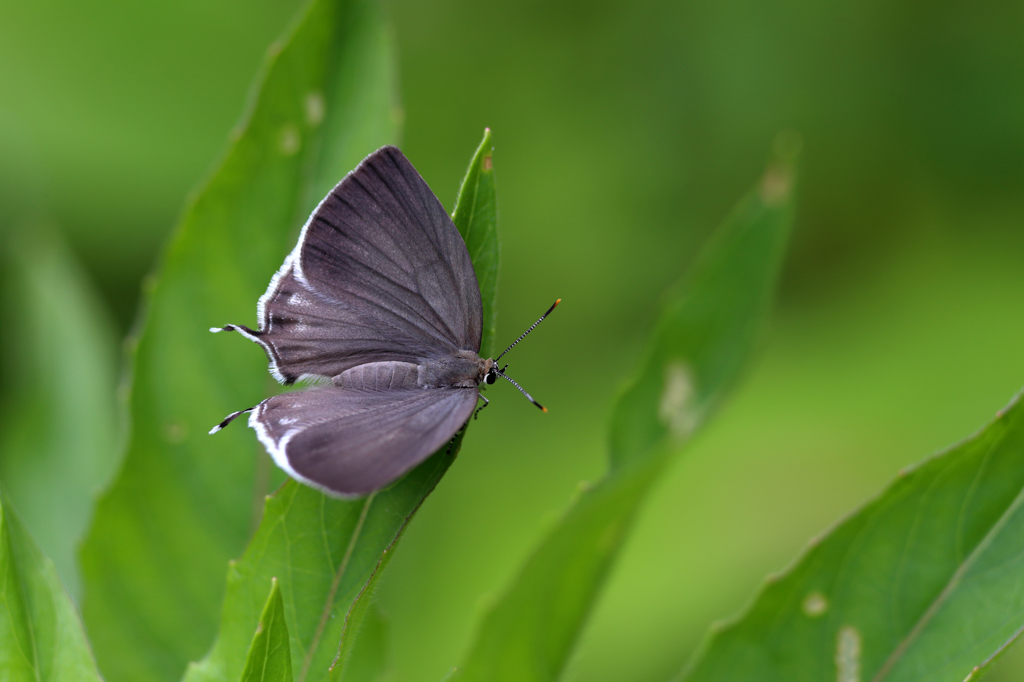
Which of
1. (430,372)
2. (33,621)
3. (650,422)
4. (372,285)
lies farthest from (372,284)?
(33,621)

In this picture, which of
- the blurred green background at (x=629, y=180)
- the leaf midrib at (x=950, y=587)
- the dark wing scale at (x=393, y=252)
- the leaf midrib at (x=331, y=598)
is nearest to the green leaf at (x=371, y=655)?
the leaf midrib at (x=331, y=598)

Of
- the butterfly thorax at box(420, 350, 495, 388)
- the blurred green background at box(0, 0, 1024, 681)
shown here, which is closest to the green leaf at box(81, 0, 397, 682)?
the butterfly thorax at box(420, 350, 495, 388)

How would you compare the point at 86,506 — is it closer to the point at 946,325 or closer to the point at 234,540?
the point at 234,540

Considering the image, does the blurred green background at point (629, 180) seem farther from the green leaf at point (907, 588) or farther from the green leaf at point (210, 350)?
the green leaf at point (907, 588)

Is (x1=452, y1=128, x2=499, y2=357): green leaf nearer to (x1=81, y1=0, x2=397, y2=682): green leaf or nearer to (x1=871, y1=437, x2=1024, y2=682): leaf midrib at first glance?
(x1=81, y1=0, x2=397, y2=682): green leaf

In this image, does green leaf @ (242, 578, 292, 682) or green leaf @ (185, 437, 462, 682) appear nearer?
green leaf @ (242, 578, 292, 682)

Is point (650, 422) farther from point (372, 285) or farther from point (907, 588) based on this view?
point (372, 285)
